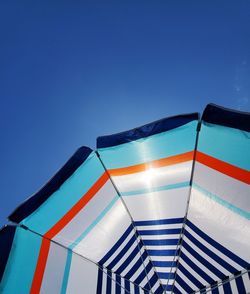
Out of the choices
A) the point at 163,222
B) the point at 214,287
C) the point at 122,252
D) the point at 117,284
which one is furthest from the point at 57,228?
the point at 214,287

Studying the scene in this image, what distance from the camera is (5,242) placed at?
162cm

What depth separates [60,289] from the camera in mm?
1861

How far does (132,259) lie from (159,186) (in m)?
1.22

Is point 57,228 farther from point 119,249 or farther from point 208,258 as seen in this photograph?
point 208,258

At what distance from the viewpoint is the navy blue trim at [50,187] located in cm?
168

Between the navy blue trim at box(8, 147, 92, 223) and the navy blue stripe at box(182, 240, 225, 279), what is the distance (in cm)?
157

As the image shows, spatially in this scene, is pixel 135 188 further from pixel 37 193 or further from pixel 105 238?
pixel 37 193

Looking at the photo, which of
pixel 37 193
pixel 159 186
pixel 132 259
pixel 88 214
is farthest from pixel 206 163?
pixel 132 259

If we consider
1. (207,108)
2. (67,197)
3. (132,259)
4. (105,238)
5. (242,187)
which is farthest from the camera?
(132,259)

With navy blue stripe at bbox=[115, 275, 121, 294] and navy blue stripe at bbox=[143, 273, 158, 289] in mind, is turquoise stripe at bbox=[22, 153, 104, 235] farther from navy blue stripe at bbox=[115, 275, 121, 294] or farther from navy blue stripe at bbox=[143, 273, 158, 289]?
navy blue stripe at bbox=[143, 273, 158, 289]

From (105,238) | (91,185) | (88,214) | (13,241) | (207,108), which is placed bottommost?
(13,241)

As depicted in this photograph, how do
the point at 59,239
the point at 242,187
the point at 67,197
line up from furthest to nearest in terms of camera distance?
1. the point at 59,239
2. the point at 67,197
3. the point at 242,187

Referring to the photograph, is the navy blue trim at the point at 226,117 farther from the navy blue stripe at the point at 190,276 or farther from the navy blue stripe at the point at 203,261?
the navy blue stripe at the point at 190,276

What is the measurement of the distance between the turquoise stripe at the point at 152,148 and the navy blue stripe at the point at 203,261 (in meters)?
1.27
